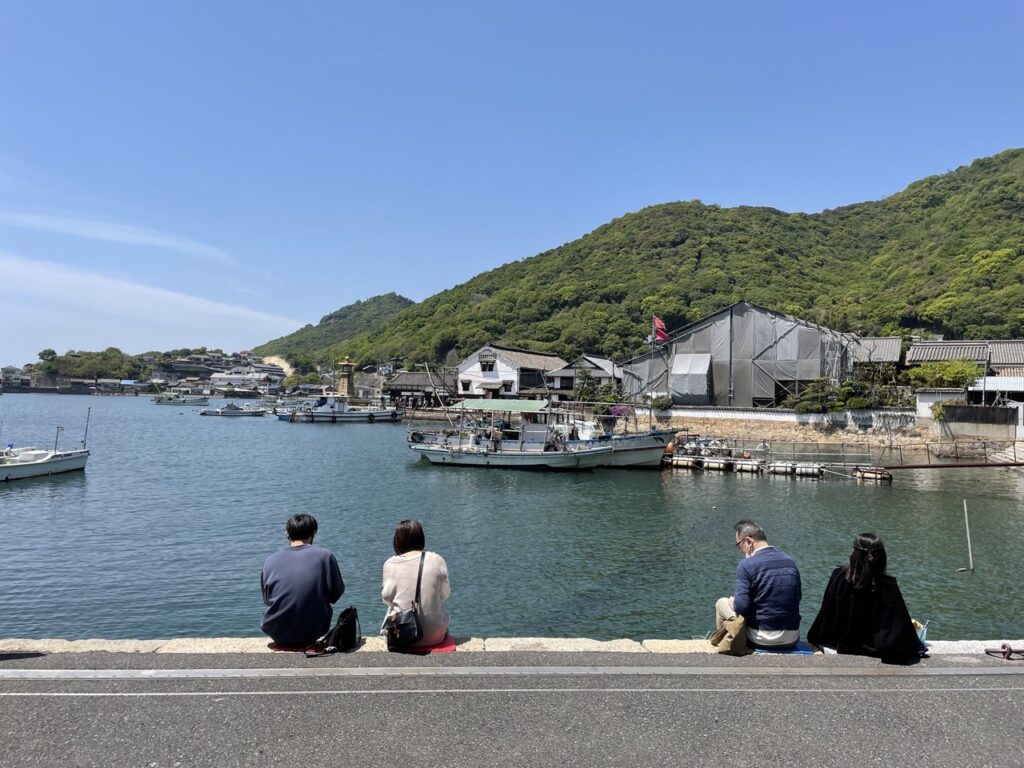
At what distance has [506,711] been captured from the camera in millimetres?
4574

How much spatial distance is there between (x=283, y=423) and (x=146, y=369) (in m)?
109

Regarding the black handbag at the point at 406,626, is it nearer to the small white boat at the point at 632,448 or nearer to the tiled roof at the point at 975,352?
the small white boat at the point at 632,448

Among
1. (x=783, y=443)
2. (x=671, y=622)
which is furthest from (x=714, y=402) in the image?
(x=671, y=622)

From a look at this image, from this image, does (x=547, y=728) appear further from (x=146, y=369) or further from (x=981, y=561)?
(x=146, y=369)

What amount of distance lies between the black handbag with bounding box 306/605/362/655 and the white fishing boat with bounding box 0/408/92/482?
28.9 meters

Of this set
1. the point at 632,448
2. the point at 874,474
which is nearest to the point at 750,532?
the point at 874,474

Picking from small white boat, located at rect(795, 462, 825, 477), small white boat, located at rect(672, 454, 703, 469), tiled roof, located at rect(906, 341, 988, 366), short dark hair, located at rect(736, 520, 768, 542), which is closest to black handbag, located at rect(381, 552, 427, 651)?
short dark hair, located at rect(736, 520, 768, 542)

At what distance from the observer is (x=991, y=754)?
13.2 ft

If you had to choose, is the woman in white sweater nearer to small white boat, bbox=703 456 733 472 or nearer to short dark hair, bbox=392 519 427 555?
short dark hair, bbox=392 519 427 555

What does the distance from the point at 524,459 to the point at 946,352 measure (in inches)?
1463

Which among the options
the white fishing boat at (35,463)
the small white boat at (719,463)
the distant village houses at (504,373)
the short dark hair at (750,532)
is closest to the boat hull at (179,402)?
the distant village houses at (504,373)

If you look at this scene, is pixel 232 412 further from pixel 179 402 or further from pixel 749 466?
pixel 749 466

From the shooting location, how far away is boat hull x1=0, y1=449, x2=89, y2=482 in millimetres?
26859

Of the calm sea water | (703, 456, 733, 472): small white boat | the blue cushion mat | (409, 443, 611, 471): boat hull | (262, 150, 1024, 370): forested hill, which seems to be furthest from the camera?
(262, 150, 1024, 370): forested hill
